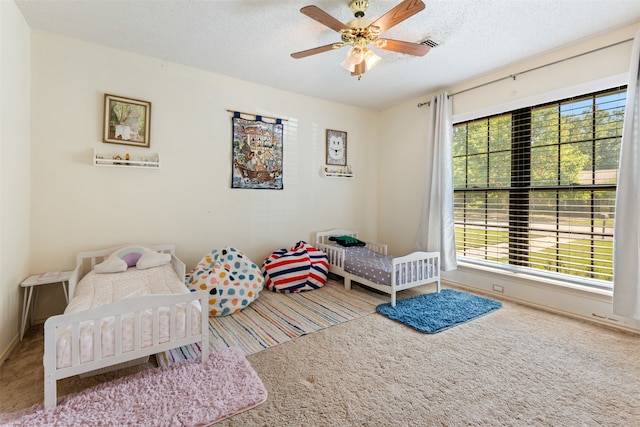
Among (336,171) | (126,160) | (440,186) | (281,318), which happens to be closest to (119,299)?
(281,318)

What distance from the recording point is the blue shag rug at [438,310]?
260cm

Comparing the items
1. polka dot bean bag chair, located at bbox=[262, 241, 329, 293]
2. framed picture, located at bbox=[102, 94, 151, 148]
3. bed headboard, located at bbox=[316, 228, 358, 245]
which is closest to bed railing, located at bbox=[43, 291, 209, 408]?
polka dot bean bag chair, located at bbox=[262, 241, 329, 293]

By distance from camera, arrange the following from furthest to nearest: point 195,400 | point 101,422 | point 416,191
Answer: point 416,191 → point 195,400 → point 101,422

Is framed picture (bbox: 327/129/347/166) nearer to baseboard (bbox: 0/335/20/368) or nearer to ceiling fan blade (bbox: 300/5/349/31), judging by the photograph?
ceiling fan blade (bbox: 300/5/349/31)

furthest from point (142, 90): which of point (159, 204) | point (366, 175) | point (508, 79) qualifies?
point (508, 79)

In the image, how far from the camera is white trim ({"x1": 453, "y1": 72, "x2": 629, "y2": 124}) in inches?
100

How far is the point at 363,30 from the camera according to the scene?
2127 millimetres

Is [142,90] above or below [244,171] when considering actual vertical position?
above

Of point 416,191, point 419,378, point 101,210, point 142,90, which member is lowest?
point 419,378

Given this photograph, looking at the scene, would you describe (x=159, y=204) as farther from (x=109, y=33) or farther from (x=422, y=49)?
(x=422, y=49)

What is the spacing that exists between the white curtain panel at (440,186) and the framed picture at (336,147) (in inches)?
49.9

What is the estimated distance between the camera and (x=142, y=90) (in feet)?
9.90

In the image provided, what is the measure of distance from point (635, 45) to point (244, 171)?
3841 millimetres

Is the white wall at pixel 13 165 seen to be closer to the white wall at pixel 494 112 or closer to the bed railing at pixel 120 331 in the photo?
the bed railing at pixel 120 331
